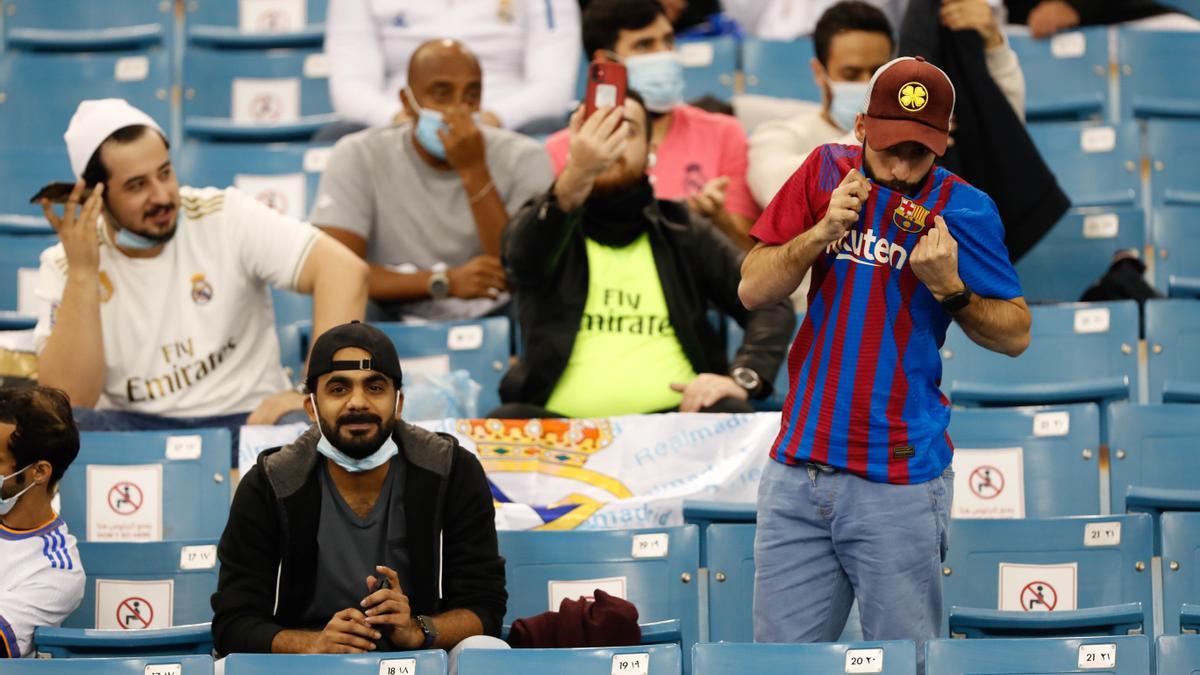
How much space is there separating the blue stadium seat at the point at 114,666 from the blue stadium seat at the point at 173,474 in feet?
4.10

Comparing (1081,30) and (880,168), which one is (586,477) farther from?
(1081,30)

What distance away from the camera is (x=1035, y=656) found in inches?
126

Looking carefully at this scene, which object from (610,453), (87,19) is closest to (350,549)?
(610,453)

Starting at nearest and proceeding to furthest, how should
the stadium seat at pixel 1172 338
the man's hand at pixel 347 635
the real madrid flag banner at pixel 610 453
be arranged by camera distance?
1. the man's hand at pixel 347 635
2. the real madrid flag banner at pixel 610 453
3. the stadium seat at pixel 1172 338

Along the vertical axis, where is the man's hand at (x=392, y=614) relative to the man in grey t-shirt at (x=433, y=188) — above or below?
below

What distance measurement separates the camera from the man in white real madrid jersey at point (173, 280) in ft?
16.0

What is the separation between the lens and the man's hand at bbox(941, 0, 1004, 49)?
5730 mm

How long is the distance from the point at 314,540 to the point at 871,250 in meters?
1.40

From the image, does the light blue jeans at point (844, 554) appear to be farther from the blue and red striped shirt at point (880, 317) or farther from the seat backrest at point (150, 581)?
the seat backrest at point (150, 581)

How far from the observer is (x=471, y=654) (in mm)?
3201

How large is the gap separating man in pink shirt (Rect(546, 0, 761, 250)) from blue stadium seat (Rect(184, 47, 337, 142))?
63.5 inches

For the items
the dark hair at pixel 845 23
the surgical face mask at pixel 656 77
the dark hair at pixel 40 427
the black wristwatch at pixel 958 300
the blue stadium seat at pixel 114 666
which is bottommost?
the blue stadium seat at pixel 114 666

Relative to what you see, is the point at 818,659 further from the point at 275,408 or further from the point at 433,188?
the point at 433,188

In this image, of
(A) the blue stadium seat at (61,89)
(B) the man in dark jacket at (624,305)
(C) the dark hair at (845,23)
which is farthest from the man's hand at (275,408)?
(A) the blue stadium seat at (61,89)
